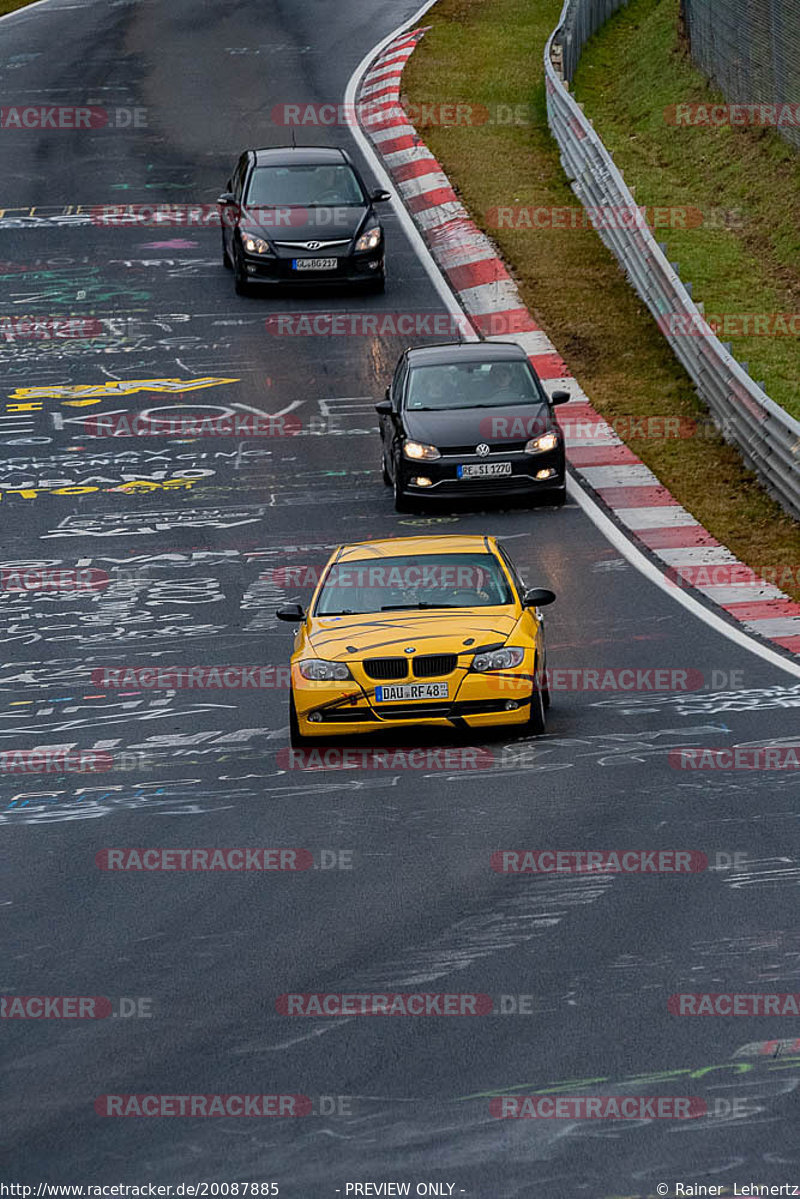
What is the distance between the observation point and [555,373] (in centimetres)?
2708

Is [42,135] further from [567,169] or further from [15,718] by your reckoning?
[15,718]

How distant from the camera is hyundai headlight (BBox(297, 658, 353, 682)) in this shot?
13484mm

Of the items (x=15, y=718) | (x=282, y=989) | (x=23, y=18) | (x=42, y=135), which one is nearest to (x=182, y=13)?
(x=23, y=18)

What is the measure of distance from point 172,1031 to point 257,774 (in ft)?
16.2

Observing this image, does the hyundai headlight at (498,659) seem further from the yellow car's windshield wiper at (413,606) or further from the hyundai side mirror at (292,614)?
the hyundai side mirror at (292,614)

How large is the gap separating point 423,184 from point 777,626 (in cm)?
2013

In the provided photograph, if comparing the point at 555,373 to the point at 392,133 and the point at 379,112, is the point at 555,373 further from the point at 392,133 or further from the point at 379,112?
the point at 379,112

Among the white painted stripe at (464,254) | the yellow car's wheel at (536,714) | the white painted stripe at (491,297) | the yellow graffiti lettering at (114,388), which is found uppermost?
the white painted stripe at (464,254)

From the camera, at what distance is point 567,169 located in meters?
35.4

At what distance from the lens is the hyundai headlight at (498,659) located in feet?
44.0

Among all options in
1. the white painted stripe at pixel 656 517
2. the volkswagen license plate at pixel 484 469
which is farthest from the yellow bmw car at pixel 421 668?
the volkswagen license plate at pixel 484 469

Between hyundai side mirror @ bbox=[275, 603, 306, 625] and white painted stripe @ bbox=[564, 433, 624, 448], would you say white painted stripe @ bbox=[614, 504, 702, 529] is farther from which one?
hyundai side mirror @ bbox=[275, 603, 306, 625]

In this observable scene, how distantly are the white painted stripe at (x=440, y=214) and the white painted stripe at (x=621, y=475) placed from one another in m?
11.2

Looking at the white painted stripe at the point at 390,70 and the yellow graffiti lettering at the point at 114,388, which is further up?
the white painted stripe at the point at 390,70
